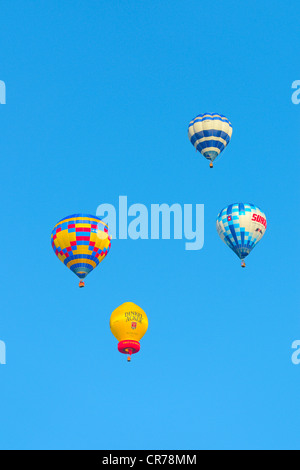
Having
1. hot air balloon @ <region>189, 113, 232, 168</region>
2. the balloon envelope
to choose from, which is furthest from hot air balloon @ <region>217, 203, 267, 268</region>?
the balloon envelope

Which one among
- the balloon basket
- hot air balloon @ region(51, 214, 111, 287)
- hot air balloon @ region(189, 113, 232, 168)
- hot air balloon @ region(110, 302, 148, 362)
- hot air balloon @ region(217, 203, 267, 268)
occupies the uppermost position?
hot air balloon @ region(189, 113, 232, 168)

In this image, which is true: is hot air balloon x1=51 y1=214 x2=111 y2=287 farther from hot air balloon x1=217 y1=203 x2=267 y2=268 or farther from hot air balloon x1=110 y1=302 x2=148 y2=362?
hot air balloon x1=217 y1=203 x2=267 y2=268

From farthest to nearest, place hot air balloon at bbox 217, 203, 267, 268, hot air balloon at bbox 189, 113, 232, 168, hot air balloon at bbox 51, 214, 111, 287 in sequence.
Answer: hot air balloon at bbox 189, 113, 232, 168, hot air balloon at bbox 217, 203, 267, 268, hot air balloon at bbox 51, 214, 111, 287

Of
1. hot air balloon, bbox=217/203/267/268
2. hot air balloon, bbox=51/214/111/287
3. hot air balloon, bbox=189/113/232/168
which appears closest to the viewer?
hot air balloon, bbox=51/214/111/287

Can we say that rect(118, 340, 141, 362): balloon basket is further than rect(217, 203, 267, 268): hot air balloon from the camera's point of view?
No
